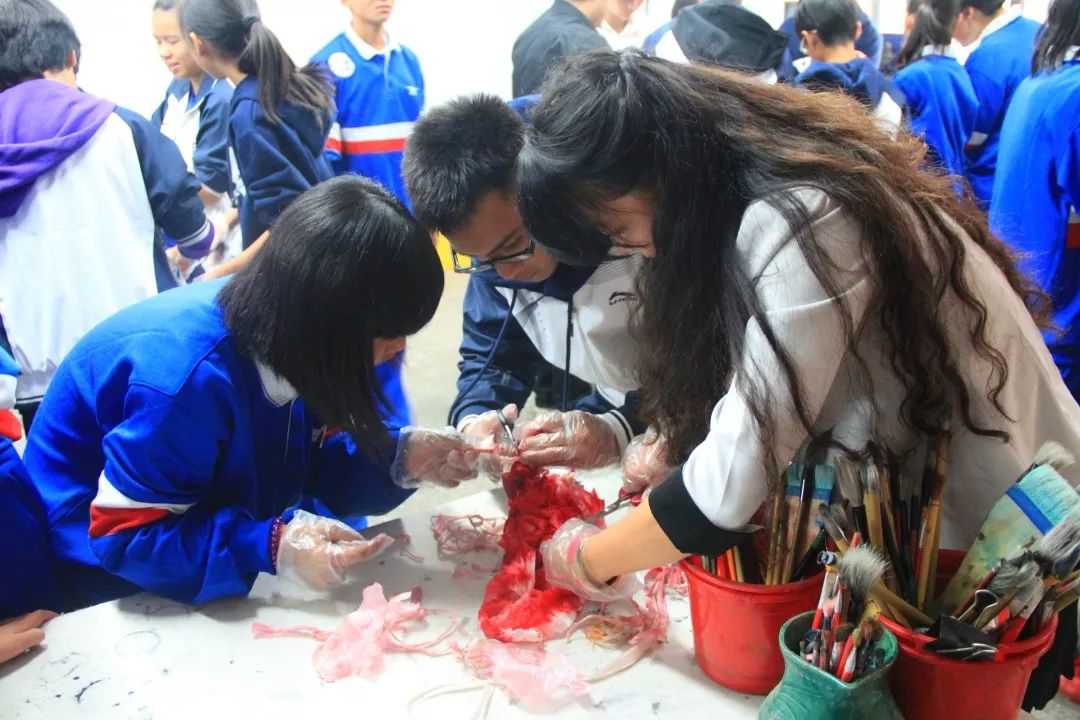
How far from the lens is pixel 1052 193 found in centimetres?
196

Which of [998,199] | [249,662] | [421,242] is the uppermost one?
[421,242]

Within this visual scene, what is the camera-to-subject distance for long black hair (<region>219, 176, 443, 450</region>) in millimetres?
1061

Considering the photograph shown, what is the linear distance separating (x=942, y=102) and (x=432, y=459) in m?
2.50

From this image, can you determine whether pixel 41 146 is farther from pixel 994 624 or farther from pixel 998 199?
pixel 998 199

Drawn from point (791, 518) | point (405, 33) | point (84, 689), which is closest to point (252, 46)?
point (84, 689)

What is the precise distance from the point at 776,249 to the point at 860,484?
25cm

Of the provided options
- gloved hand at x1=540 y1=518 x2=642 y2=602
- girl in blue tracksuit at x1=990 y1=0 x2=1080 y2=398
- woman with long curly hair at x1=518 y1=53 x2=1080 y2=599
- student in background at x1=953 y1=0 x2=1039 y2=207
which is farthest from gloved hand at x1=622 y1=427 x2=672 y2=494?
student in background at x1=953 y1=0 x2=1039 y2=207

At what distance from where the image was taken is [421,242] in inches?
43.9

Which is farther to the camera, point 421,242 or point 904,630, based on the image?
point 421,242

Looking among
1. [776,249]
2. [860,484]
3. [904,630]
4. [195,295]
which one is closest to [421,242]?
[195,295]

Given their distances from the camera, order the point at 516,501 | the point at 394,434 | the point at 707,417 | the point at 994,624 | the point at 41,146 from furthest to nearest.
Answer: the point at 41,146
the point at 394,434
the point at 516,501
the point at 707,417
the point at 994,624

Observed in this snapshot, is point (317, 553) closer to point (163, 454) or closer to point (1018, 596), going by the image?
point (163, 454)

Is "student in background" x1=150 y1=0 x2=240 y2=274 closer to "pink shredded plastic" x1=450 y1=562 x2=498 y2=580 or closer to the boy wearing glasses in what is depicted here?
the boy wearing glasses

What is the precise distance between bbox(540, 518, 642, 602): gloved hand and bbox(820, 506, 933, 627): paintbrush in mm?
357
